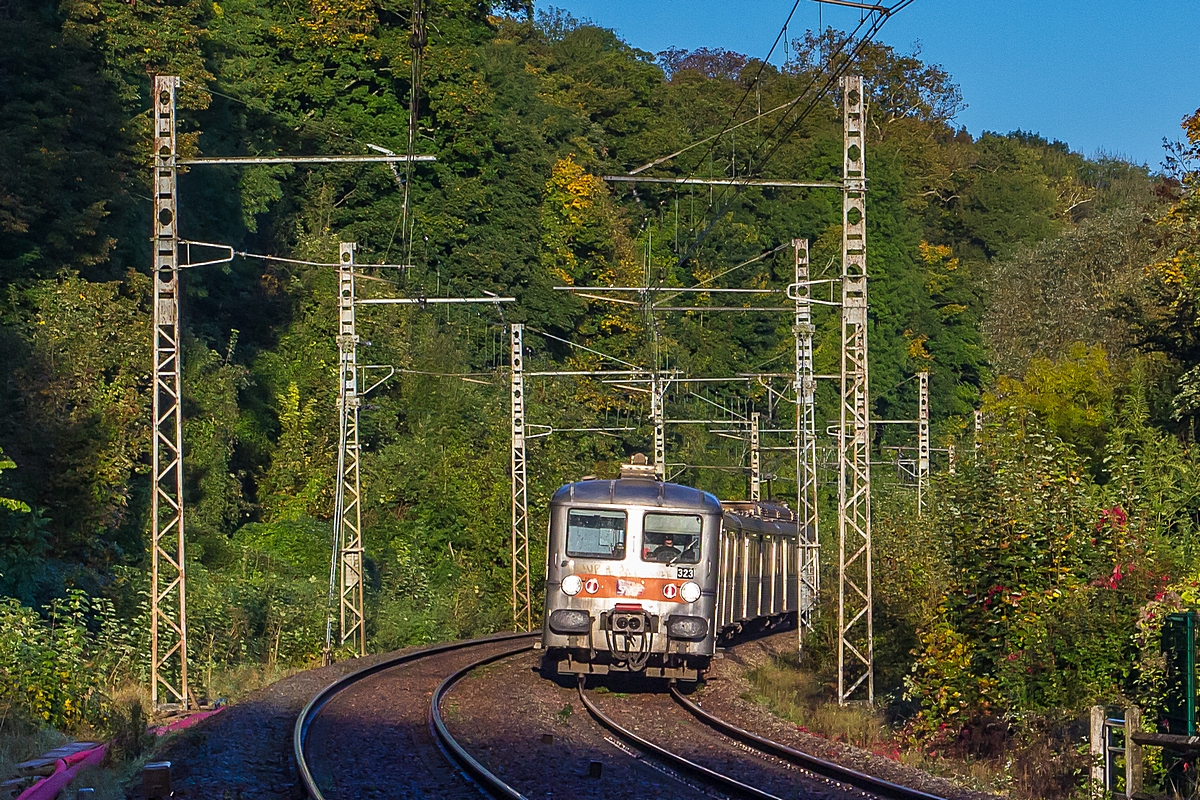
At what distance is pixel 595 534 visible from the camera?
1975 cm

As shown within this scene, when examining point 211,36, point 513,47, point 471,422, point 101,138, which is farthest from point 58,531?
point 513,47

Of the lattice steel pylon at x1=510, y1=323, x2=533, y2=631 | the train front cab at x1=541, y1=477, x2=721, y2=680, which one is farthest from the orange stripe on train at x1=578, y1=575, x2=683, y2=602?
the lattice steel pylon at x1=510, y1=323, x2=533, y2=631

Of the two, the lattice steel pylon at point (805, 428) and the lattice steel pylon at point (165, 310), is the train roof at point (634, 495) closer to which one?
the lattice steel pylon at point (165, 310)

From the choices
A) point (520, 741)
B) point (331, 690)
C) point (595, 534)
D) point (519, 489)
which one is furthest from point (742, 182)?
point (519, 489)

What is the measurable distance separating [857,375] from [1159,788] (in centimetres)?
815

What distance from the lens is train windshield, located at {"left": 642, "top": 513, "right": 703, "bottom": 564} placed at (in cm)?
1961

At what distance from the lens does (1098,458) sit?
3019 centimetres

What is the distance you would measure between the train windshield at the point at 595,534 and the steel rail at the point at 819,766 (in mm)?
2724

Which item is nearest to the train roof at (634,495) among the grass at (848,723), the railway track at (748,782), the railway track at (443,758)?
the railway track at (443,758)

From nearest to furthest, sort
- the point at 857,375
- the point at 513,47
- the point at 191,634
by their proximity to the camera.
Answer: the point at 857,375, the point at 191,634, the point at 513,47

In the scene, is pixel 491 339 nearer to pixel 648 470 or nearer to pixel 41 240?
pixel 41 240

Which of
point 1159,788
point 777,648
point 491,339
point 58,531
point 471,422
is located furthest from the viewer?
point 491,339

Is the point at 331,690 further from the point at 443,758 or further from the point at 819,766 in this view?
the point at 819,766

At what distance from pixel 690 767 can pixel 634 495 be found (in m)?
6.84
